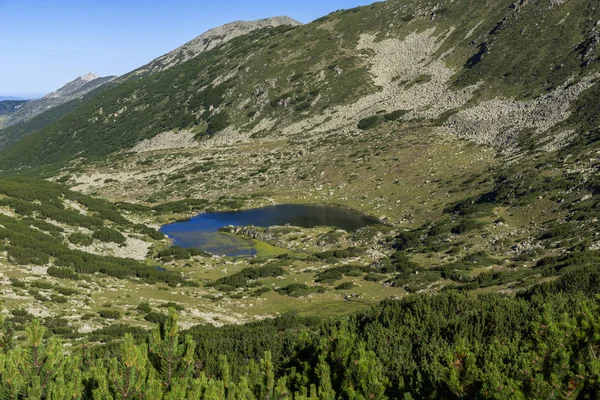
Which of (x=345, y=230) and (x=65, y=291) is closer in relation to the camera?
(x=65, y=291)

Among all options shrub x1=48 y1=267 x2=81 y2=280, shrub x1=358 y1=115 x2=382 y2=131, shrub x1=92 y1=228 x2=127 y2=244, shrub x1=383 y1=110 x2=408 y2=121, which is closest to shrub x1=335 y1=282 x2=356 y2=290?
shrub x1=48 y1=267 x2=81 y2=280

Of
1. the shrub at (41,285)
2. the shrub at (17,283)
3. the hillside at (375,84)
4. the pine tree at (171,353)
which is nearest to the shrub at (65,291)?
the shrub at (41,285)

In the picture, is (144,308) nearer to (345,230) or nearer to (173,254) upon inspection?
(173,254)

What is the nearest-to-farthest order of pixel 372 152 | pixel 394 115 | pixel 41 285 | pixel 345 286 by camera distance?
pixel 41 285
pixel 345 286
pixel 372 152
pixel 394 115

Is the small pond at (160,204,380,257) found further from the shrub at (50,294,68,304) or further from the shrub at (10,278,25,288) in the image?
the shrub at (10,278,25,288)

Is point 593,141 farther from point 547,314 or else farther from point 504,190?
point 547,314

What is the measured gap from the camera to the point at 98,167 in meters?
111

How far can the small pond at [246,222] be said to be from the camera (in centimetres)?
5478

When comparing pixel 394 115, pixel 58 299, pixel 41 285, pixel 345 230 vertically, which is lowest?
pixel 58 299

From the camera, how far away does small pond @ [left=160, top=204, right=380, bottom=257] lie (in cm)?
5478

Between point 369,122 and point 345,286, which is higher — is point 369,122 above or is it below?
above

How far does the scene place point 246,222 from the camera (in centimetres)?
6556

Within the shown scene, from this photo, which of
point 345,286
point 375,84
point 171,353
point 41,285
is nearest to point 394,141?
point 375,84

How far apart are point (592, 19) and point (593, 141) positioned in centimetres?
4366
